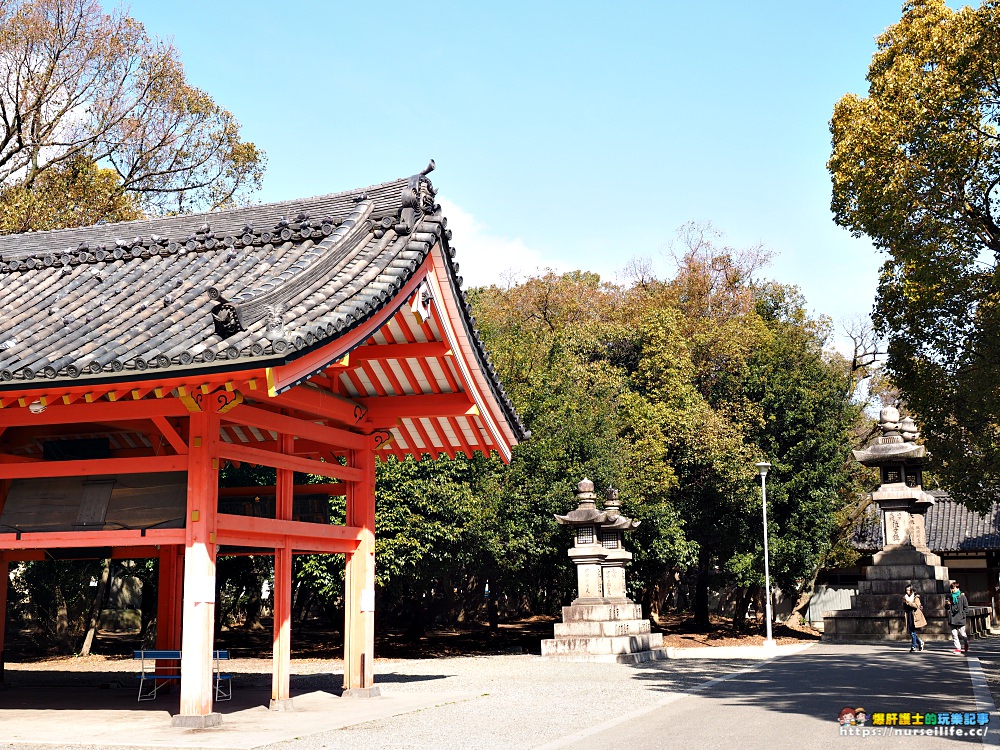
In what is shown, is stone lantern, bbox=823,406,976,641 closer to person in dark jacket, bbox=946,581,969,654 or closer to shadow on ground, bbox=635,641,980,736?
person in dark jacket, bbox=946,581,969,654

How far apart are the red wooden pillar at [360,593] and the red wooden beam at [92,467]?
136 inches

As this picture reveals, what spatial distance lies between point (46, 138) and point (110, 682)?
16.0m

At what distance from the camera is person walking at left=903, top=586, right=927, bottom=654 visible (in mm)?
23359

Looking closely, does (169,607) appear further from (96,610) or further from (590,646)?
(96,610)

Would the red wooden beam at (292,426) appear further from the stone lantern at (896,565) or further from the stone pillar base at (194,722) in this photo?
the stone lantern at (896,565)

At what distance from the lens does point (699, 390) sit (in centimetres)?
3728

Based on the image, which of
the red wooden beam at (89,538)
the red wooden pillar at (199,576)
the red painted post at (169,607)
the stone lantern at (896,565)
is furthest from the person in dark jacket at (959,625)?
the red wooden beam at (89,538)

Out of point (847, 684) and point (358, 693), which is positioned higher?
point (358, 693)

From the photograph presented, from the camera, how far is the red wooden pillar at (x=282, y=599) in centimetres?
1127

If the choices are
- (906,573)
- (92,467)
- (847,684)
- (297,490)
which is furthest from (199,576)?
(906,573)

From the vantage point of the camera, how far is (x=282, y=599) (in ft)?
37.3

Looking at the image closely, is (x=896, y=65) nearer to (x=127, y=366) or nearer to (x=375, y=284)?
(x=375, y=284)

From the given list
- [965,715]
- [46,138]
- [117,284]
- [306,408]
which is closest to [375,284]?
[306,408]

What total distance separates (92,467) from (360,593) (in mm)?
4104
